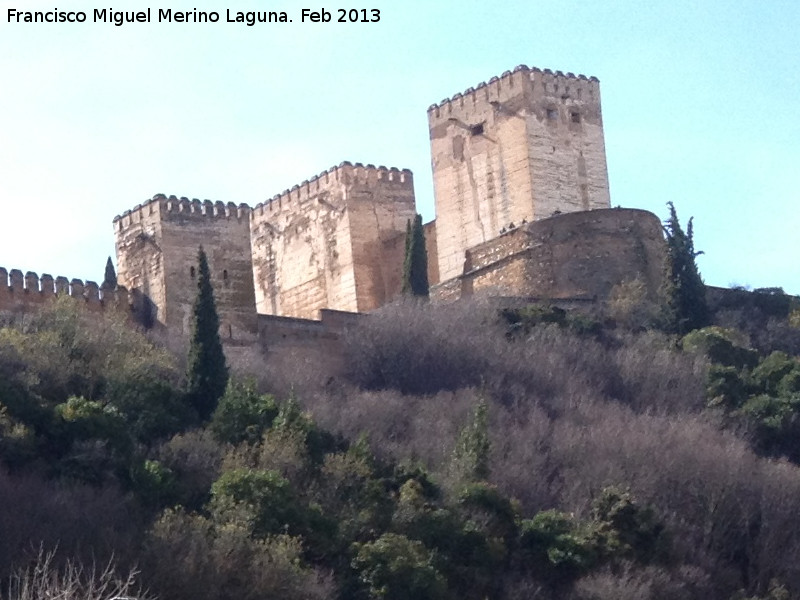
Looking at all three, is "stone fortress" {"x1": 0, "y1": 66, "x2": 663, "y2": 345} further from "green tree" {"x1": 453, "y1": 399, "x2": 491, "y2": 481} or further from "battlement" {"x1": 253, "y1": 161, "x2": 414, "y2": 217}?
"green tree" {"x1": 453, "y1": 399, "x2": 491, "y2": 481}

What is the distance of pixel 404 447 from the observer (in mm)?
31016

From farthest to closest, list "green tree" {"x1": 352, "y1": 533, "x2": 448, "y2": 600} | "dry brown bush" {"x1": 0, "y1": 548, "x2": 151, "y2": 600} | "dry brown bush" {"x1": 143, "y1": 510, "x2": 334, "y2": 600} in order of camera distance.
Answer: "green tree" {"x1": 352, "y1": 533, "x2": 448, "y2": 600}
"dry brown bush" {"x1": 143, "y1": 510, "x2": 334, "y2": 600}
"dry brown bush" {"x1": 0, "y1": 548, "x2": 151, "y2": 600}

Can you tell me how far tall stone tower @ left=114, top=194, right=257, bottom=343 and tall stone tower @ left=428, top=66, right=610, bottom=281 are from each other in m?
6.16

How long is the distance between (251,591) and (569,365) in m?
12.7

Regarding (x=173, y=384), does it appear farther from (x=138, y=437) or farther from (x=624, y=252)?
(x=624, y=252)

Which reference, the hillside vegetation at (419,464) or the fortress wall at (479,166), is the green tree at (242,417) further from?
the fortress wall at (479,166)

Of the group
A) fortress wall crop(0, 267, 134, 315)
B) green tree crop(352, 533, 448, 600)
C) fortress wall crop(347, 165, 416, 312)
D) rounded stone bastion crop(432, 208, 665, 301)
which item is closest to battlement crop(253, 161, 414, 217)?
fortress wall crop(347, 165, 416, 312)

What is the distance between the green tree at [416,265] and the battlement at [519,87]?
340cm

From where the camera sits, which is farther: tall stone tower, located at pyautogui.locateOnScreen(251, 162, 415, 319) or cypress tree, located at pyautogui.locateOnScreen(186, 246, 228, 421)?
tall stone tower, located at pyautogui.locateOnScreen(251, 162, 415, 319)

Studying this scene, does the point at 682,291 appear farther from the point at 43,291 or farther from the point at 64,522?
the point at 64,522

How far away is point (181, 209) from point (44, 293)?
2780 mm

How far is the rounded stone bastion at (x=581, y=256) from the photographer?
38.3 m

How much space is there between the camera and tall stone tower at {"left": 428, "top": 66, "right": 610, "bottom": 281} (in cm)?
4003

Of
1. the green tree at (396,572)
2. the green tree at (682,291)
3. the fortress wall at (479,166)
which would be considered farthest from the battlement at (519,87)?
the green tree at (396,572)
